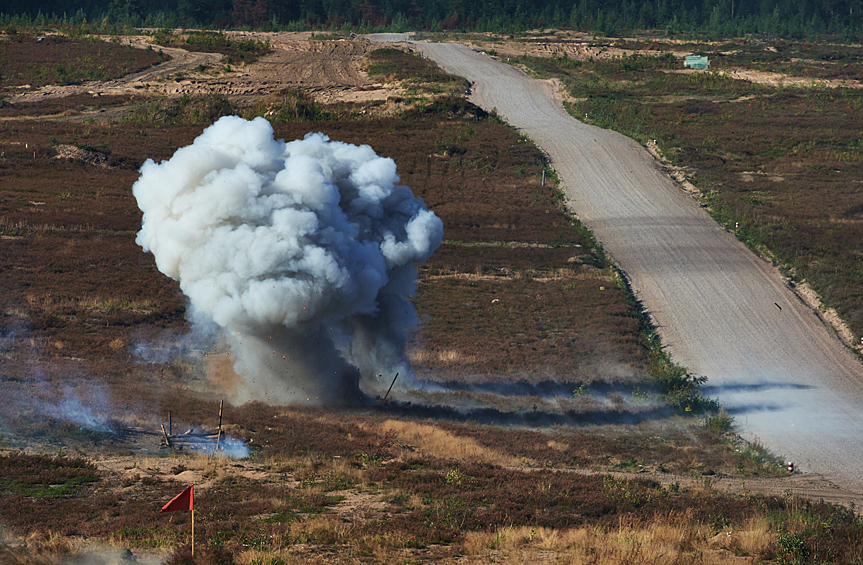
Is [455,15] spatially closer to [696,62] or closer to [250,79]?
[696,62]

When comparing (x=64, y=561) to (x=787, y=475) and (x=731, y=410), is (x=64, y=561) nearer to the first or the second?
(x=787, y=475)

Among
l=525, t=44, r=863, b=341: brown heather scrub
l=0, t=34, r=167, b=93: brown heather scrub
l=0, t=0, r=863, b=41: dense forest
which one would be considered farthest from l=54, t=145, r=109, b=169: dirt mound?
l=0, t=0, r=863, b=41: dense forest

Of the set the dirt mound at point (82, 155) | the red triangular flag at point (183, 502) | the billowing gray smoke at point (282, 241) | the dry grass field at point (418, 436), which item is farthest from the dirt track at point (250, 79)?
the red triangular flag at point (183, 502)

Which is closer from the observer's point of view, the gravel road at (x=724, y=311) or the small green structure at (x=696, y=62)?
the gravel road at (x=724, y=311)

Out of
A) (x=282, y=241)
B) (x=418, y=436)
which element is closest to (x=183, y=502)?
(x=418, y=436)

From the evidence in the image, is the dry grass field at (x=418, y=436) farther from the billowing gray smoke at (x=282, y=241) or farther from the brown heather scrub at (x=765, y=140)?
the brown heather scrub at (x=765, y=140)

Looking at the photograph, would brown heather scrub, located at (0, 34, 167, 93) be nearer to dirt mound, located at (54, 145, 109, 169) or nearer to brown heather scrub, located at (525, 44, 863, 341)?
dirt mound, located at (54, 145, 109, 169)

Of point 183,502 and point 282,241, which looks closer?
point 183,502
